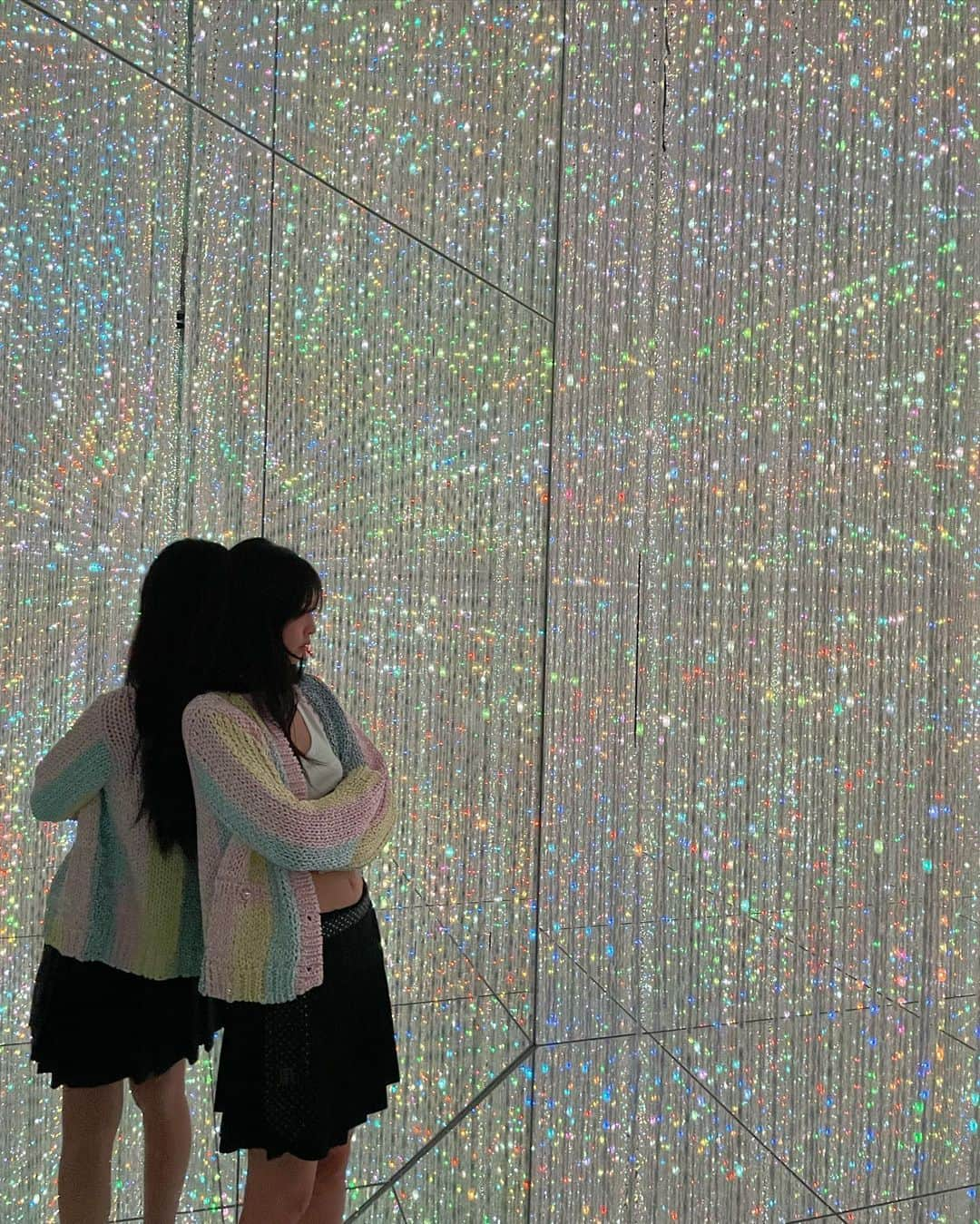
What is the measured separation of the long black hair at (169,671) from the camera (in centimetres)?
132

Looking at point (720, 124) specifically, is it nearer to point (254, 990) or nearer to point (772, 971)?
point (772, 971)

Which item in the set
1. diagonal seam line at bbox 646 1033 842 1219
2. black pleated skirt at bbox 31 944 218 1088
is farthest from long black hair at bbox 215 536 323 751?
diagonal seam line at bbox 646 1033 842 1219

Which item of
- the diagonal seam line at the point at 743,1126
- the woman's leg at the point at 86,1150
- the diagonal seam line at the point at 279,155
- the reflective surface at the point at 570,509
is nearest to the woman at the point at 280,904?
the woman's leg at the point at 86,1150

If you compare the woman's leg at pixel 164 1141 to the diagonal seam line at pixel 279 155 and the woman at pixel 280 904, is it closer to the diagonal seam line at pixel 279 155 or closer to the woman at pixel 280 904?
the woman at pixel 280 904

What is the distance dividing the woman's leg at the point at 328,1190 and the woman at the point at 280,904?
0.07 meters

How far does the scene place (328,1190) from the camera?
1.42m

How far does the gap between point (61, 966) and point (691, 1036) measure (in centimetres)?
106

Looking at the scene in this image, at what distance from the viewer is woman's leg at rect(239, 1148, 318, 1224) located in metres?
1.31

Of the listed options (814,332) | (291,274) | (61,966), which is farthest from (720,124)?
(61,966)

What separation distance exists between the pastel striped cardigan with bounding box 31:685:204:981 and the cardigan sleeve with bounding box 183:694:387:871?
0.15 meters

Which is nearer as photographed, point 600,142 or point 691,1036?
point 691,1036

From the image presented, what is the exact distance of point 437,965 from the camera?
2094 millimetres

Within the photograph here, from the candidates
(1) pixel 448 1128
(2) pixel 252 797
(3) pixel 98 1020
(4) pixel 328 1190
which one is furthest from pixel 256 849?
(1) pixel 448 1128

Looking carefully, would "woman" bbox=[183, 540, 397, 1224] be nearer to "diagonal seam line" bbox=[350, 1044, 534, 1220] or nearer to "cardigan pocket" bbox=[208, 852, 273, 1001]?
"cardigan pocket" bbox=[208, 852, 273, 1001]
